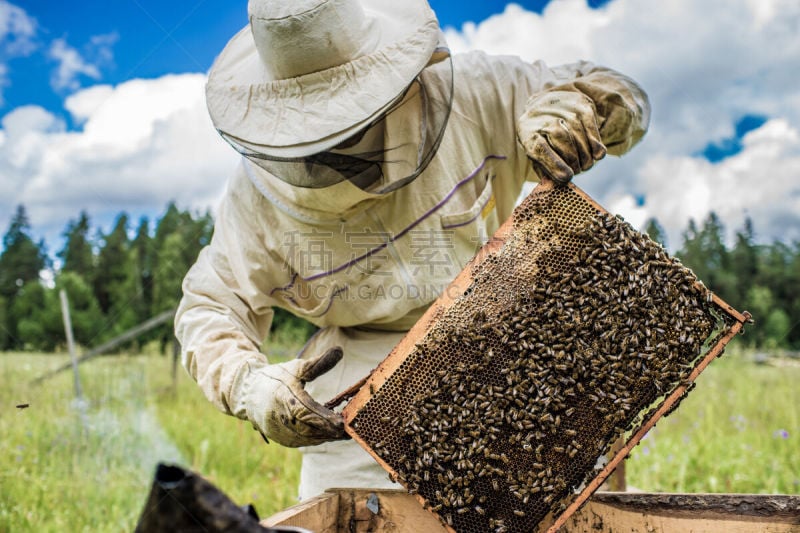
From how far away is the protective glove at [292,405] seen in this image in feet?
7.92

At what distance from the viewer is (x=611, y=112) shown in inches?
120

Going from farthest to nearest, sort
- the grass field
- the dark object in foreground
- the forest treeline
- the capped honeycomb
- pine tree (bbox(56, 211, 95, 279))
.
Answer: pine tree (bbox(56, 211, 95, 279)) → the forest treeline → the grass field → the capped honeycomb → the dark object in foreground

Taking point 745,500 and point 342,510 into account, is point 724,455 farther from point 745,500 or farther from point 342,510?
point 342,510

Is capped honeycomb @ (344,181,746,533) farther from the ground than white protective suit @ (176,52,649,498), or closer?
closer

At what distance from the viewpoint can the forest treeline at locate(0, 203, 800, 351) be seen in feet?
120

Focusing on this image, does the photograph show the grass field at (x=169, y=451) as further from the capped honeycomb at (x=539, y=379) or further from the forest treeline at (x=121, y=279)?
the forest treeline at (x=121, y=279)

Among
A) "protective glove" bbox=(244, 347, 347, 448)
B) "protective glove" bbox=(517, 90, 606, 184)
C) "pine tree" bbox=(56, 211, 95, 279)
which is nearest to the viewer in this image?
"protective glove" bbox=(244, 347, 347, 448)

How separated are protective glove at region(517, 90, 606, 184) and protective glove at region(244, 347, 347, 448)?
4.00 ft

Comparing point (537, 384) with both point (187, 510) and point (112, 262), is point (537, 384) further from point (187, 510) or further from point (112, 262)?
point (112, 262)

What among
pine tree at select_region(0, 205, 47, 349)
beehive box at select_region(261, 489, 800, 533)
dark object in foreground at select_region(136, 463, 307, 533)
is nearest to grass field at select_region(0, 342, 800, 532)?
beehive box at select_region(261, 489, 800, 533)

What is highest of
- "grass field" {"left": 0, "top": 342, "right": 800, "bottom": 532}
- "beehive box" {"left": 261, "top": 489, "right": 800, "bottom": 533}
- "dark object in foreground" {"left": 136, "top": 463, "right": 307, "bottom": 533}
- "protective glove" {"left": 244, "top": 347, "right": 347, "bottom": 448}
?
"protective glove" {"left": 244, "top": 347, "right": 347, "bottom": 448}

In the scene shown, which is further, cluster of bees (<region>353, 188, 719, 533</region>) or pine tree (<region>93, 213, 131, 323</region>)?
pine tree (<region>93, 213, 131, 323</region>)

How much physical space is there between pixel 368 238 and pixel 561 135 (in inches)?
47.2

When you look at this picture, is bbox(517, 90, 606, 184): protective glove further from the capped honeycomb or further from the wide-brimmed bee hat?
the wide-brimmed bee hat
